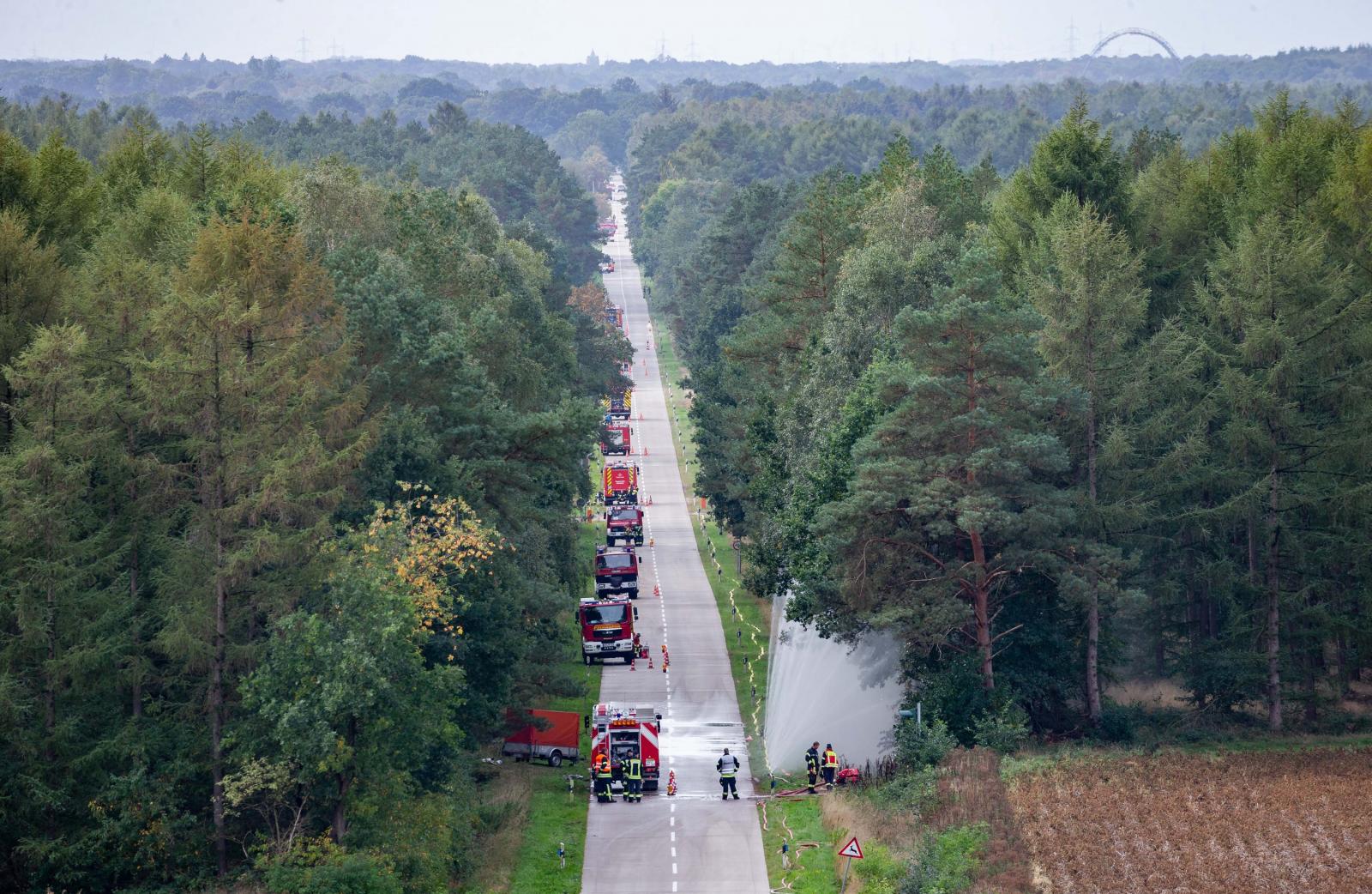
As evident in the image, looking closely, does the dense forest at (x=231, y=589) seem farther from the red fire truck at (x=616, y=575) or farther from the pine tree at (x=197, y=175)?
the pine tree at (x=197, y=175)

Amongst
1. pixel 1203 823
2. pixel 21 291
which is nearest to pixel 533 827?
pixel 1203 823

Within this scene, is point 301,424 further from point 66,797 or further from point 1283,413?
point 1283,413

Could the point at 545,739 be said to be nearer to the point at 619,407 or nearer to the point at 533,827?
the point at 533,827

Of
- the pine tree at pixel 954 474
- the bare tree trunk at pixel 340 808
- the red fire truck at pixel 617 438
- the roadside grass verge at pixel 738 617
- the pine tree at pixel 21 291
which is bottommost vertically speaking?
the roadside grass verge at pixel 738 617

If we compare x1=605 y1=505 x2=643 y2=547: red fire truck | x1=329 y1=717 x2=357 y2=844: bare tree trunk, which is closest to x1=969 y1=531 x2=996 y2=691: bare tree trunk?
x1=329 y1=717 x2=357 y2=844: bare tree trunk

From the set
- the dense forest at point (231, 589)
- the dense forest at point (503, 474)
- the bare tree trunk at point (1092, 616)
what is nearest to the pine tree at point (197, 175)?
the dense forest at point (503, 474)

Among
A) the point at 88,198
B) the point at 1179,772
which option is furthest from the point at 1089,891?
the point at 88,198
